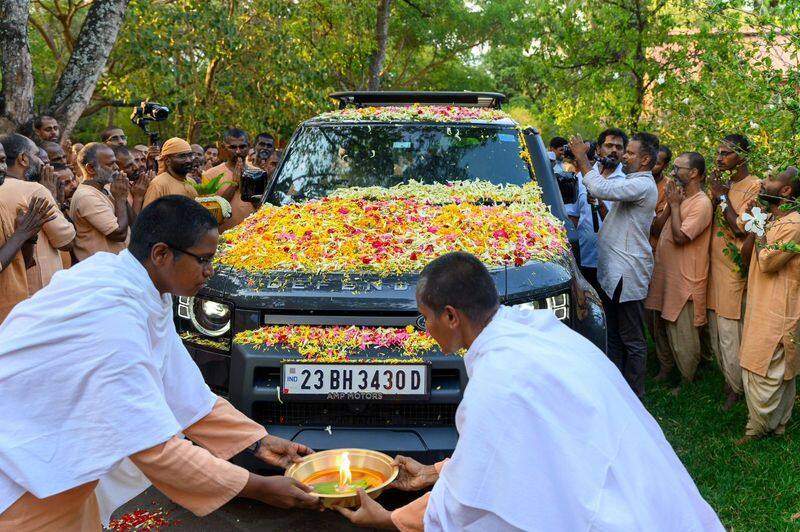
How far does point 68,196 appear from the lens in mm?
7426

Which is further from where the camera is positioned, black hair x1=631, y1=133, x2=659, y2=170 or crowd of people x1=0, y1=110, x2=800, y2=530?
black hair x1=631, y1=133, x2=659, y2=170

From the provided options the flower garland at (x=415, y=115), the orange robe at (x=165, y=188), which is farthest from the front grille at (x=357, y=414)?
the orange robe at (x=165, y=188)

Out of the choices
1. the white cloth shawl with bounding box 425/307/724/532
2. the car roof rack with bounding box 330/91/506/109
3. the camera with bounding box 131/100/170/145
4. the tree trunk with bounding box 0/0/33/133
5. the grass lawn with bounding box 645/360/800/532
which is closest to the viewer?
the white cloth shawl with bounding box 425/307/724/532

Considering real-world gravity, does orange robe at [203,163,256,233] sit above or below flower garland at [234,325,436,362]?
below

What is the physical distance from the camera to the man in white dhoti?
2312 mm

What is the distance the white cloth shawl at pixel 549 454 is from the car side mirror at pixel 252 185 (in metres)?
4.13

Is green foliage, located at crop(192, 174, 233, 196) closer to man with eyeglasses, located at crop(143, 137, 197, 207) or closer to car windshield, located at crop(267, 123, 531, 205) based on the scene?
man with eyeglasses, located at crop(143, 137, 197, 207)

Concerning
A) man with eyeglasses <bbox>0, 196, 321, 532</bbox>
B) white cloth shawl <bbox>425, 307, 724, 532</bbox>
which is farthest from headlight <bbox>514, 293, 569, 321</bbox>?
man with eyeglasses <bbox>0, 196, 321, 532</bbox>

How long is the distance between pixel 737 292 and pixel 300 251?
12.2 feet

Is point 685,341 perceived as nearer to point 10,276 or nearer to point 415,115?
point 415,115

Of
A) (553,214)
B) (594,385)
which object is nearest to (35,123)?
(553,214)

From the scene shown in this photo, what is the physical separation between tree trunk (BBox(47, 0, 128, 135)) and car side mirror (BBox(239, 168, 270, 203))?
14.2 feet

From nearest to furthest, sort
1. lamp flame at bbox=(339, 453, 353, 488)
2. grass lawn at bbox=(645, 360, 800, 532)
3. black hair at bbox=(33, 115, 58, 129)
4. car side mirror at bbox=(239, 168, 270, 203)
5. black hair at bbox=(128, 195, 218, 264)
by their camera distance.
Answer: black hair at bbox=(128, 195, 218, 264) → lamp flame at bbox=(339, 453, 353, 488) → grass lawn at bbox=(645, 360, 800, 532) → car side mirror at bbox=(239, 168, 270, 203) → black hair at bbox=(33, 115, 58, 129)

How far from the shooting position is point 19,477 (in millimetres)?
2453
